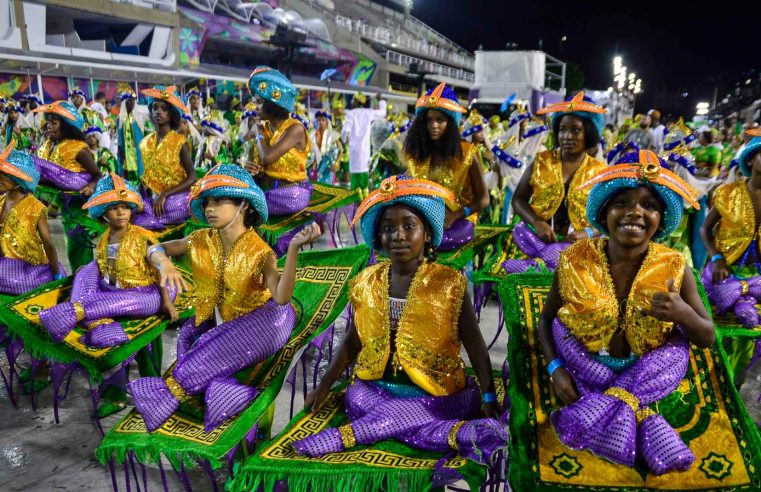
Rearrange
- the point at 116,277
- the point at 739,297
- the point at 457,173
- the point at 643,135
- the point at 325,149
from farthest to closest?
1. the point at 325,149
2. the point at 643,135
3. the point at 457,173
4. the point at 116,277
5. the point at 739,297

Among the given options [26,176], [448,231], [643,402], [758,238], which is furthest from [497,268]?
[26,176]

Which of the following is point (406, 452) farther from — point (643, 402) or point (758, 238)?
point (758, 238)

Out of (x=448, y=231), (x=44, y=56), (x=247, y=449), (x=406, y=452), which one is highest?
(x=44, y=56)

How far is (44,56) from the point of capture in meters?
16.2

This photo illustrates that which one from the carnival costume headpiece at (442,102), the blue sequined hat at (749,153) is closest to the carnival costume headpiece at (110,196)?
the carnival costume headpiece at (442,102)

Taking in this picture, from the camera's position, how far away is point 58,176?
4.79 meters

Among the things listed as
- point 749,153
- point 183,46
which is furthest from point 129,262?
point 183,46

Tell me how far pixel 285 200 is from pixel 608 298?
3.18 m

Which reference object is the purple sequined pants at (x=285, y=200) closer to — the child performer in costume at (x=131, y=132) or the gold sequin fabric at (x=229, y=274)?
the gold sequin fabric at (x=229, y=274)

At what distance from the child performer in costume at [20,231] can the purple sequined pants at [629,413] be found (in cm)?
339

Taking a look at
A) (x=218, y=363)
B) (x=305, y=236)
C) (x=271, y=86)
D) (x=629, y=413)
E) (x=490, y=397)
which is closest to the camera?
(x=629, y=413)

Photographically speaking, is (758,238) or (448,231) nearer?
(758,238)

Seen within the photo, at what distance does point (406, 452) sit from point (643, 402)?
81 cm

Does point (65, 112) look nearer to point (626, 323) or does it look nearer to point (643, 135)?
point (626, 323)
